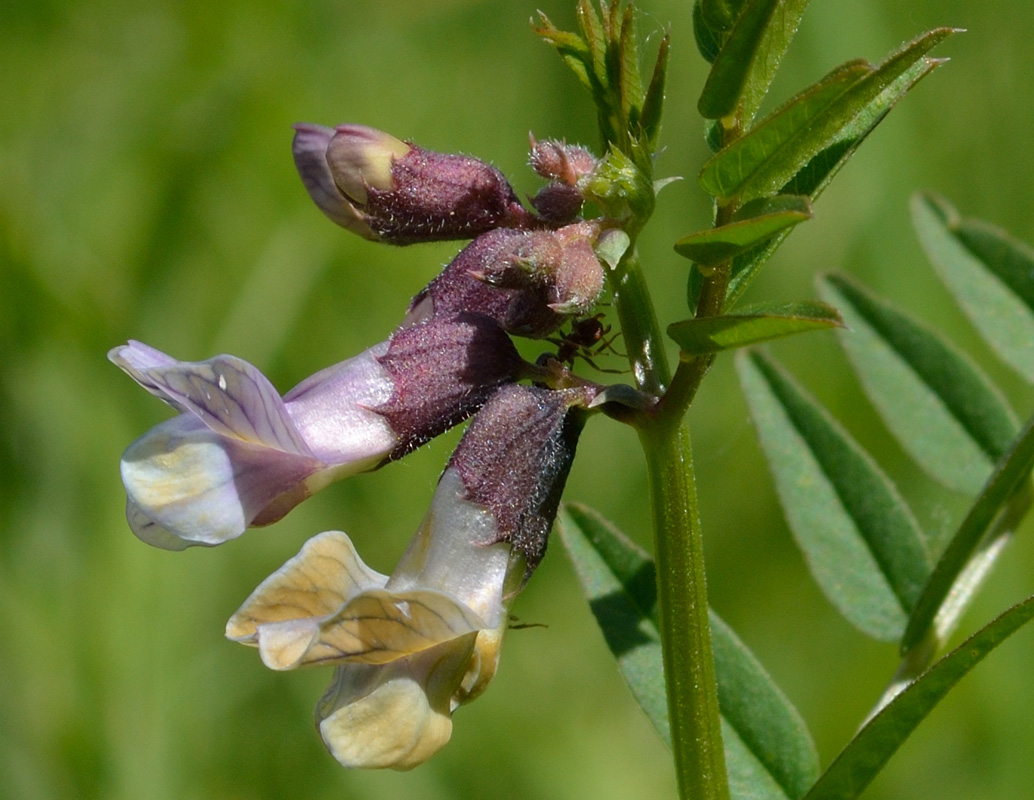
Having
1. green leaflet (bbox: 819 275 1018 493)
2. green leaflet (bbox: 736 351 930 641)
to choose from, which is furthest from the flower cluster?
green leaflet (bbox: 819 275 1018 493)

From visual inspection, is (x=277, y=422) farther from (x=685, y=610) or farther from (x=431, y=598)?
(x=685, y=610)

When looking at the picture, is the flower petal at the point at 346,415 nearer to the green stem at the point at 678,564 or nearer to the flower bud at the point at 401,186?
the flower bud at the point at 401,186

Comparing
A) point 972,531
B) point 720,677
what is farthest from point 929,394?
point 720,677

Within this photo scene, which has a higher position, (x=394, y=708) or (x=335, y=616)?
(x=335, y=616)

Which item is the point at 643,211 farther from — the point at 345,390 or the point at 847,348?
the point at 847,348

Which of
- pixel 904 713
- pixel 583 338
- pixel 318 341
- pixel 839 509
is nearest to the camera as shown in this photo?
pixel 904 713

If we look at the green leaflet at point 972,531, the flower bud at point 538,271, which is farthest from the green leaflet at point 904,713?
the flower bud at point 538,271

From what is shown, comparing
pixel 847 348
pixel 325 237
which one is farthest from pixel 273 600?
pixel 325 237
